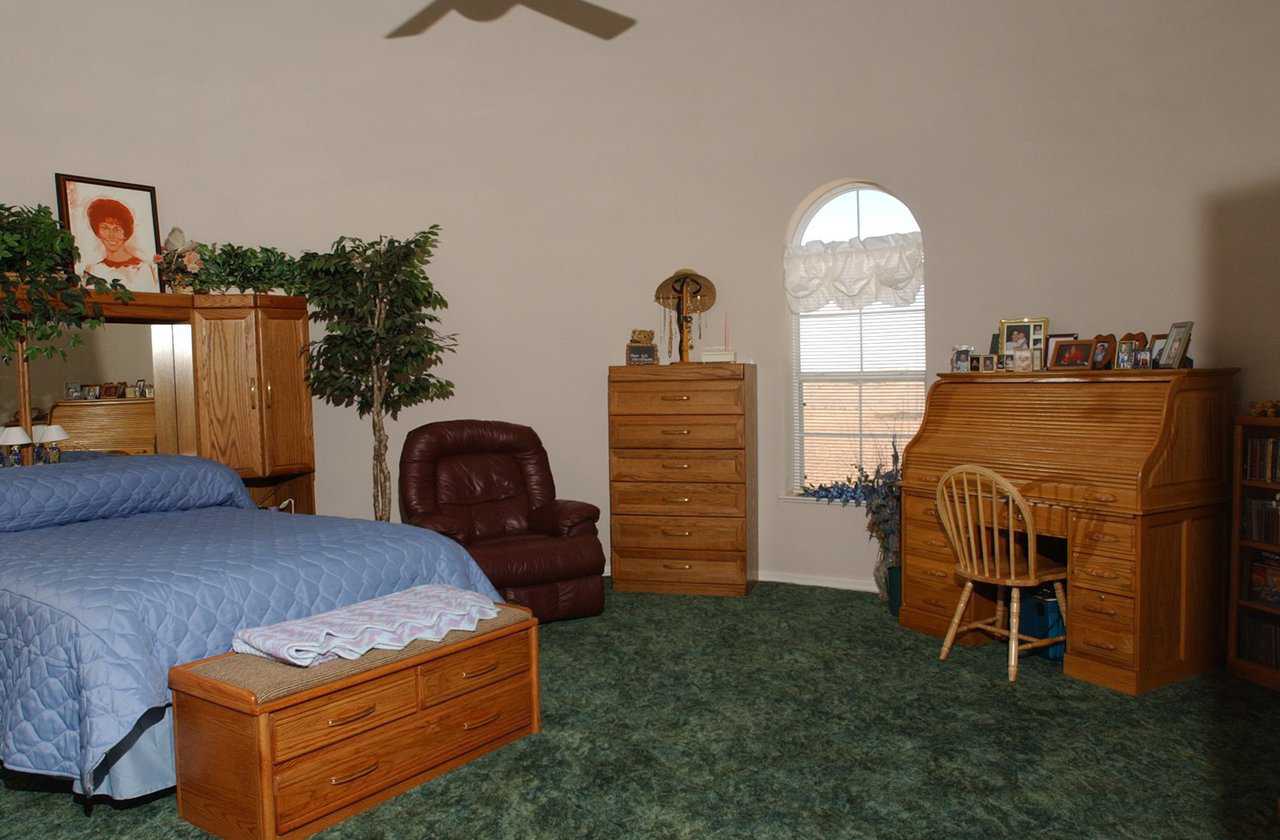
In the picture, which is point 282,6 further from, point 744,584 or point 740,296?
point 744,584

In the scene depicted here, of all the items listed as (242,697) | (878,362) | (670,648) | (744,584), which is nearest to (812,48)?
(878,362)

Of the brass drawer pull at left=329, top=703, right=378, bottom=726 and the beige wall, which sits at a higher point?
the beige wall

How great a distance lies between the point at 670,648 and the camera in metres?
4.18

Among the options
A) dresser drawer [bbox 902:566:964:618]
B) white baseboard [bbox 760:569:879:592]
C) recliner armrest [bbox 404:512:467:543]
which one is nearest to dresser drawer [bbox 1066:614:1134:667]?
dresser drawer [bbox 902:566:964:618]

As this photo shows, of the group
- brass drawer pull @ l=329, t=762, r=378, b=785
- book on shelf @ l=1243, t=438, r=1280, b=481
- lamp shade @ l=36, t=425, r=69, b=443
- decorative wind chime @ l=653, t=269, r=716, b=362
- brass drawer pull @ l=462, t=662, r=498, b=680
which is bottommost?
brass drawer pull @ l=329, t=762, r=378, b=785

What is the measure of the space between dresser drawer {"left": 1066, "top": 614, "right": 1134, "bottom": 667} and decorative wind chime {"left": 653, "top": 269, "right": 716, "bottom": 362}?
8.26 ft

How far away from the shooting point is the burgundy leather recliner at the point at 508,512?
4.55 m

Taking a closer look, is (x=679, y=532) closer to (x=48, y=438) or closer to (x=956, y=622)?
(x=956, y=622)

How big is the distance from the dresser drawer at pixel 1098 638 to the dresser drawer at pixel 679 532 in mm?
1803

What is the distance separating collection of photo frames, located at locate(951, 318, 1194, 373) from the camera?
385 cm

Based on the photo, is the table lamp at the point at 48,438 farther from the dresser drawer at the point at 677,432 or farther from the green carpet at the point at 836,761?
the dresser drawer at the point at 677,432

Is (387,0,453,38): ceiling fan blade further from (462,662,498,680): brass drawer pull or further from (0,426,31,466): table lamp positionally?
(462,662,498,680): brass drawer pull

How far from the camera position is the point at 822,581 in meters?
5.38

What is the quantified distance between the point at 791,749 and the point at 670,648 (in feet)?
3.91
